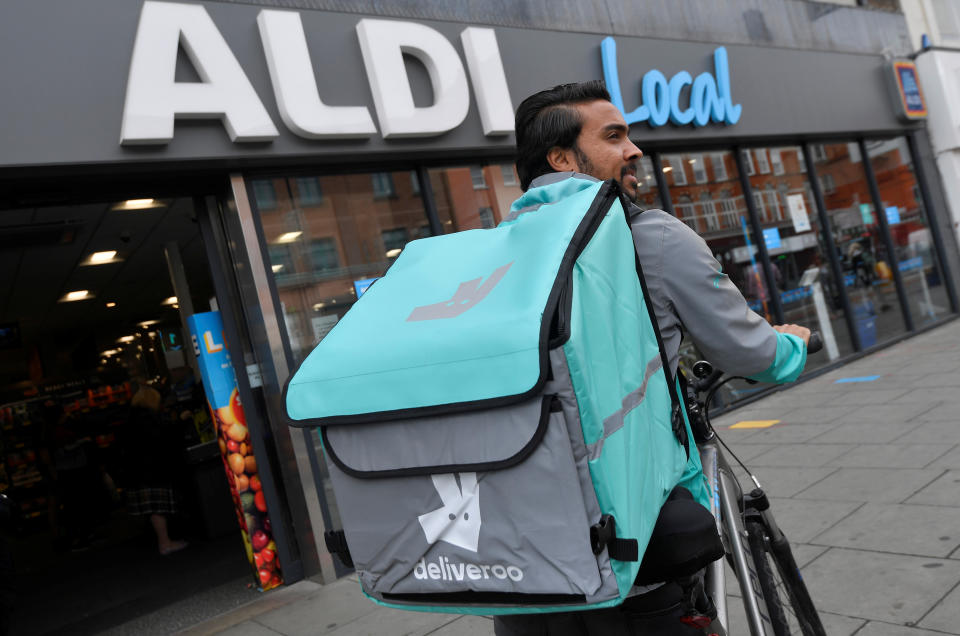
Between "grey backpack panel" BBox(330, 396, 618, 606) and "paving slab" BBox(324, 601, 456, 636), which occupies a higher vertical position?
"grey backpack panel" BBox(330, 396, 618, 606)

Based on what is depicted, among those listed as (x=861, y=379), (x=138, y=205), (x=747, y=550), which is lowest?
(x=861, y=379)

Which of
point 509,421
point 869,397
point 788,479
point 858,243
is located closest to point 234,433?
point 788,479

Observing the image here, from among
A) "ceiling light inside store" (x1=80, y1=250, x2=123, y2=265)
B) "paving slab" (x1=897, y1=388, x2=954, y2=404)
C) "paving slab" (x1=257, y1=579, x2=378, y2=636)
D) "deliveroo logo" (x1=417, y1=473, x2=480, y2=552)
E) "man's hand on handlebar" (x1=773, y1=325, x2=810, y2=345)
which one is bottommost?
"paving slab" (x1=897, y1=388, x2=954, y2=404)

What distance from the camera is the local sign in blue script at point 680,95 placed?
23.2 ft

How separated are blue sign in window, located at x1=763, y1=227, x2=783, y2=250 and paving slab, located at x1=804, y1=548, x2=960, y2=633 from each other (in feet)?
19.4

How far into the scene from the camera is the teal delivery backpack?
1.16 m

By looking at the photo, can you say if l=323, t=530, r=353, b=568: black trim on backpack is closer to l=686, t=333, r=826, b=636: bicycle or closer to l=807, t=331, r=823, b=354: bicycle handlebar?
l=686, t=333, r=826, b=636: bicycle

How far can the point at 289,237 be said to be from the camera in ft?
17.0

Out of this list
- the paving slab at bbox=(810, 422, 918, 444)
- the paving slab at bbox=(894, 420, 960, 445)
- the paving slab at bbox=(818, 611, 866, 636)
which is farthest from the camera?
the paving slab at bbox=(810, 422, 918, 444)

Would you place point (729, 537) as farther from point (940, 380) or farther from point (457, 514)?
point (940, 380)

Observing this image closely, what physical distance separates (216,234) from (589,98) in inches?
159

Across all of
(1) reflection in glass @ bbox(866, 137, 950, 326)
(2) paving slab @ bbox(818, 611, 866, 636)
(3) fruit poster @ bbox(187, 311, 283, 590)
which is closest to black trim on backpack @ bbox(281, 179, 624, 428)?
(2) paving slab @ bbox(818, 611, 866, 636)

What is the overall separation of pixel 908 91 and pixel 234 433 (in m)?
10.7

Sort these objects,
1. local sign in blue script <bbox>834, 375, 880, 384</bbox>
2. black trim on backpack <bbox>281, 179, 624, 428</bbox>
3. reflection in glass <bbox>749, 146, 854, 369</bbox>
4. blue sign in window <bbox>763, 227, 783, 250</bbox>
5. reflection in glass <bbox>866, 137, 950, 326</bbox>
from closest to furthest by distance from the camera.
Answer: black trim on backpack <bbox>281, 179, 624, 428</bbox>
local sign in blue script <bbox>834, 375, 880, 384</bbox>
blue sign in window <bbox>763, 227, 783, 250</bbox>
reflection in glass <bbox>749, 146, 854, 369</bbox>
reflection in glass <bbox>866, 137, 950, 326</bbox>
